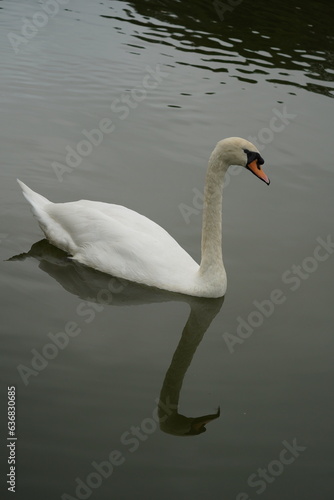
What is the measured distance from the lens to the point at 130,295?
24.4 feet

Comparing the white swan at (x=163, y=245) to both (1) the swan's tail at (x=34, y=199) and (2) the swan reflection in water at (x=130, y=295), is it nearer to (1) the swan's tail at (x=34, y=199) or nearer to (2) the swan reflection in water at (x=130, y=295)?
(2) the swan reflection in water at (x=130, y=295)

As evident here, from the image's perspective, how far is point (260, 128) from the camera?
1199cm

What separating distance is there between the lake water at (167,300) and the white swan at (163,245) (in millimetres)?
145

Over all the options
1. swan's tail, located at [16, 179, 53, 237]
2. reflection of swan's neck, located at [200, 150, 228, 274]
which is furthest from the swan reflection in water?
reflection of swan's neck, located at [200, 150, 228, 274]

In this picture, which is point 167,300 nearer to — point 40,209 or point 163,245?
point 163,245

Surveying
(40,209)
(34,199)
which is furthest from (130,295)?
(34,199)

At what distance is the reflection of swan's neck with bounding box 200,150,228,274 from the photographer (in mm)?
7379

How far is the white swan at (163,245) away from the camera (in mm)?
7316

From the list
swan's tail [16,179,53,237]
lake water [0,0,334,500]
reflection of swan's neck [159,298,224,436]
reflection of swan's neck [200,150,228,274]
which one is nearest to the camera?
lake water [0,0,334,500]

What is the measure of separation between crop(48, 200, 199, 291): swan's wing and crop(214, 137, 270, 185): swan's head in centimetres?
101

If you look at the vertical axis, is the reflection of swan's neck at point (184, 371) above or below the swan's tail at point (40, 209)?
above

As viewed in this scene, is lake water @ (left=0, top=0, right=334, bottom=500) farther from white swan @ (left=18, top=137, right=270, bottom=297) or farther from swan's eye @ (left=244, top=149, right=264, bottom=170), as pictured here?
swan's eye @ (left=244, top=149, right=264, bottom=170)

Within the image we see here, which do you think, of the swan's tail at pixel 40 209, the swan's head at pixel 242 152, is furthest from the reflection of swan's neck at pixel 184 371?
the swan's tail at pixel 40 209

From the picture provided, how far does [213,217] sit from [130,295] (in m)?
1.04
